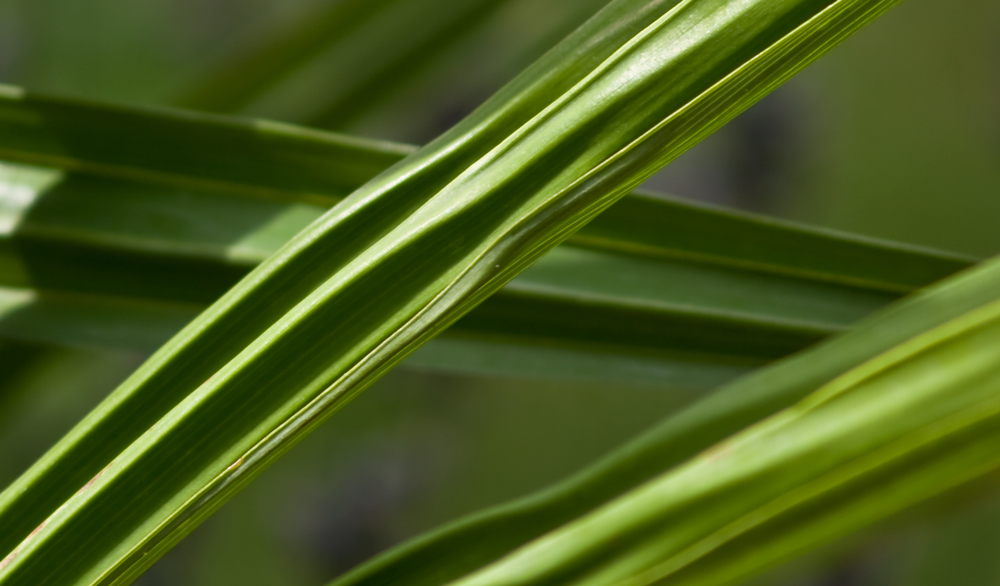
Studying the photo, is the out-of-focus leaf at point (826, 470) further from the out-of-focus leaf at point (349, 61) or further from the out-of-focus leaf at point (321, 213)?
the out-of-focus leaf at point (349, 61)

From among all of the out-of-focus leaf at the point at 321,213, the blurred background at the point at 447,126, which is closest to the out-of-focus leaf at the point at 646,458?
the out-of-focus leaf at the point at 321,213

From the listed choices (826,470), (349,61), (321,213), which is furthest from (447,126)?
(826,470)

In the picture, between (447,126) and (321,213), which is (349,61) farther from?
(321,213)

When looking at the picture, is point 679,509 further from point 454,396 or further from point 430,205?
point 454,396

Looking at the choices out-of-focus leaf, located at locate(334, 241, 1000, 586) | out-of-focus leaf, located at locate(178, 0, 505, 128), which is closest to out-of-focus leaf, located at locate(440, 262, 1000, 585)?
out-of-focus leaf, located at locate(334, 241, 1000, 586)

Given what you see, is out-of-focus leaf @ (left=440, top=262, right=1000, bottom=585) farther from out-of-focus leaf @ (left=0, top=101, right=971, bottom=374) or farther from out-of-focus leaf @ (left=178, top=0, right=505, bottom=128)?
out-of-focus leaf @ (left=178, top=0, right=505, bottom=128)

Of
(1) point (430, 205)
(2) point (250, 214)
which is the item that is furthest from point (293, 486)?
(1) point (430, 205)

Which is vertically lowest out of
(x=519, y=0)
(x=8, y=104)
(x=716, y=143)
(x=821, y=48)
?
(x=821, y=48)

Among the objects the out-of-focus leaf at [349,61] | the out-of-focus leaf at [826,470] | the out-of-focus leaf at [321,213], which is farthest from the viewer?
the out-of-focus leaf at [349,61]

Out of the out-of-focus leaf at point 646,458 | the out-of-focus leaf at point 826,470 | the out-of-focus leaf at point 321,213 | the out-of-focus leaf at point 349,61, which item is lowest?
the out-of-focus leaf at point 826,470
